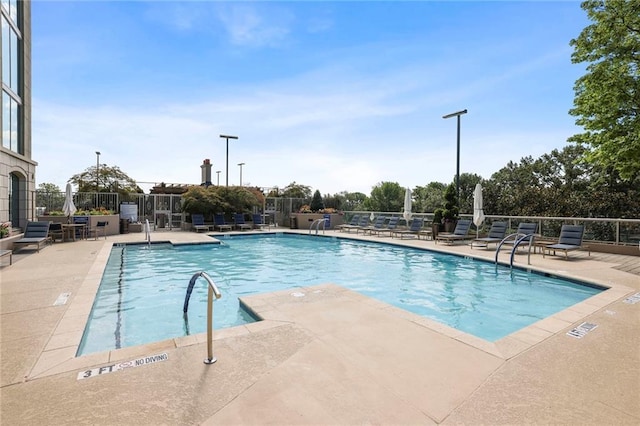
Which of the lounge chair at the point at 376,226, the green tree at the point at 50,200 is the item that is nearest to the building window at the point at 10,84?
the green tree at the point at 50,200

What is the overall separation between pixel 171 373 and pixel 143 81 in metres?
11.5

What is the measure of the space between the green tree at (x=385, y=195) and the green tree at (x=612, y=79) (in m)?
39.5

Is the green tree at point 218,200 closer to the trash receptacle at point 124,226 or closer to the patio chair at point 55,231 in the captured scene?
the trash receptacle at point 124,226

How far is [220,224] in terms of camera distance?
1862 cm

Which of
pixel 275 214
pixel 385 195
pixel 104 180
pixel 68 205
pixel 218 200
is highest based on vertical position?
pixel 104 180

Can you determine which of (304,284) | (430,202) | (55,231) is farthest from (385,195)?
(304,284)

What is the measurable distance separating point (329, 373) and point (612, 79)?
12.2 m

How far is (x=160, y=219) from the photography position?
63.4 ft

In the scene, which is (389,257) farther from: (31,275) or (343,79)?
(31,275)

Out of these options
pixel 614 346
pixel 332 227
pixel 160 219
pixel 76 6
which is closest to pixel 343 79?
pixel 76 6

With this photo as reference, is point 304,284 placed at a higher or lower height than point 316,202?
lower

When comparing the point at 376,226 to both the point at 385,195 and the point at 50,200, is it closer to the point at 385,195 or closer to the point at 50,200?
the point at 50,200

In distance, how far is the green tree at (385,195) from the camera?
5109 centimetres

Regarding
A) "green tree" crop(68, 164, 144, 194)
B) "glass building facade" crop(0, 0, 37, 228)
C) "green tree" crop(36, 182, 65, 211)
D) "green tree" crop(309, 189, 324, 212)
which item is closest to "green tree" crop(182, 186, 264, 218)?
"green tree" crop(309, 189, 324, 212)
